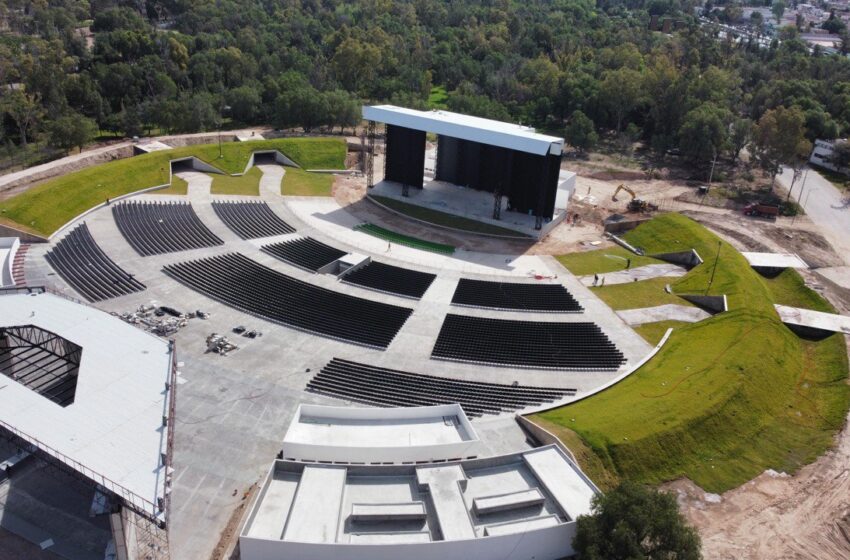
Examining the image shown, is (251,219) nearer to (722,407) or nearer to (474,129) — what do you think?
(474,129)

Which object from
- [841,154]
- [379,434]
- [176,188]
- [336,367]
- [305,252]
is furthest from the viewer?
[841,154]

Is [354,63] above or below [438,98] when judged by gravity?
above

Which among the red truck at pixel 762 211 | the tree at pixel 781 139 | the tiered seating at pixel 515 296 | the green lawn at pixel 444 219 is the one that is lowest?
the tiered seating at pixel 515 296

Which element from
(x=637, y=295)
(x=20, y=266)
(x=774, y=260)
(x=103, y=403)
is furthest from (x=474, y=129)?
(x=103, y=403)

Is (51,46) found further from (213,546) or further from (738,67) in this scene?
(738,67)

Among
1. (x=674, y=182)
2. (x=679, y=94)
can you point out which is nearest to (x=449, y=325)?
(x=674, y=182)

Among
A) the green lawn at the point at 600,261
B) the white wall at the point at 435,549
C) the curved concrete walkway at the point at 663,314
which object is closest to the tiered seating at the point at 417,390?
the white wall at the point at 435,549

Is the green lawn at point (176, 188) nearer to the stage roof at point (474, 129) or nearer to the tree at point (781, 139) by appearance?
the stage roof at point (474, 129)
